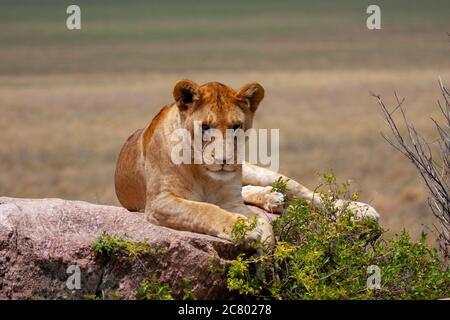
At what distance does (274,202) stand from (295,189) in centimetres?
40

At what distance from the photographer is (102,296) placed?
8531 millimetres

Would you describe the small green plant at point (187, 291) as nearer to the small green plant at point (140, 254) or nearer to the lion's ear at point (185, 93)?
the small green plant at point (140, 254)

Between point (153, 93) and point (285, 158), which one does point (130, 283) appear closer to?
point (285, 158)

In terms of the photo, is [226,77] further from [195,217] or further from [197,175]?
[195,217]

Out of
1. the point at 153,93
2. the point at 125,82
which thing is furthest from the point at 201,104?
the point at 125,82

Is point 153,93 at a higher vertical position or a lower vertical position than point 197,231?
lower

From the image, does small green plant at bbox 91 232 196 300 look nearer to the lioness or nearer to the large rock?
the large rock

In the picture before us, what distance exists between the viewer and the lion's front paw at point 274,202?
33.6ft

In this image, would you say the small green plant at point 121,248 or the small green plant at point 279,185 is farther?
the small green plant at point 279,185

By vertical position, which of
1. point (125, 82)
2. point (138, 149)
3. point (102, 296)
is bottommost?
point (125, 82)

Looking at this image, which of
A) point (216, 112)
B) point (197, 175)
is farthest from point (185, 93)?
point (197, 175)

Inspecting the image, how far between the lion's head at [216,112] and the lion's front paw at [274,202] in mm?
982

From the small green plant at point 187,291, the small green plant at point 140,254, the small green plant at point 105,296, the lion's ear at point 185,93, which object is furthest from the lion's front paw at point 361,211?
the small green plant at point 105,296

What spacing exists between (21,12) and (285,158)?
46.7 meters
